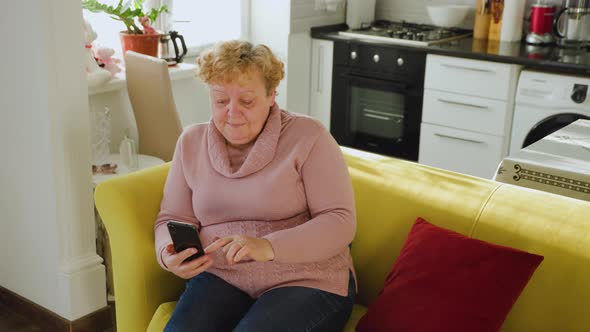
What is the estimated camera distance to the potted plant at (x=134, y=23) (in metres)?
3.34

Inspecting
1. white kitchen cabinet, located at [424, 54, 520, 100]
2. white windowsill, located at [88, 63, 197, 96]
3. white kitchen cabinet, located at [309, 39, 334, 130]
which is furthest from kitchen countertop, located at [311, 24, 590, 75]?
white windowsill, located at [88, 63, 197, 96]

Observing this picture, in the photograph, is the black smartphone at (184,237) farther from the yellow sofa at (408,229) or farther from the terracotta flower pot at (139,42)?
the terracotta flower pot at (139,42)

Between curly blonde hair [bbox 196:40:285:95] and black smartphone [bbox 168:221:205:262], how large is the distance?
0.40 metres

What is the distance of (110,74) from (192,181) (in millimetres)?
1306

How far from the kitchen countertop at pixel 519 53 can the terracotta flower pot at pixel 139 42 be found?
119 cm

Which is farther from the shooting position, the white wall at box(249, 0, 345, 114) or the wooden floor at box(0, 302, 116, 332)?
the white wall at box(249, 0, 345, 114)

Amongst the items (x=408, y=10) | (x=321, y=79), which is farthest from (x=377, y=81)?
(x=408, y=10)

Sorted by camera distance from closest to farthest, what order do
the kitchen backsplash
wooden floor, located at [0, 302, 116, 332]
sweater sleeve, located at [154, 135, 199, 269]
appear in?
1. sweater sleeve, located at [154, 135, 199, 269]
2. wooden floor, located at [0, 302, 116, 332]
3. the kitchen backsplash

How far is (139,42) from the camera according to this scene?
343 centimetres

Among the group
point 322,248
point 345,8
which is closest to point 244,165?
point 322,248

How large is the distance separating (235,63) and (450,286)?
0.78 m

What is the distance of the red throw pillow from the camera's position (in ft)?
5.69

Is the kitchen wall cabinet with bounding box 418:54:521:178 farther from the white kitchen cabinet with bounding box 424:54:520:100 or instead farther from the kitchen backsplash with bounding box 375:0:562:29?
the kitchen backsplash with bounding box 375:0:562:29

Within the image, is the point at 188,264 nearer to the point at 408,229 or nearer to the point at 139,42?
the point at 408,229
